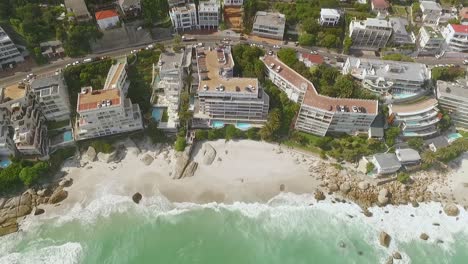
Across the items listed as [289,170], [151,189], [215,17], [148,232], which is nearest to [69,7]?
[215,17]

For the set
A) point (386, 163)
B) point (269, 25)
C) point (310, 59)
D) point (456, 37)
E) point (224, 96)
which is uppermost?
point (269, 25)

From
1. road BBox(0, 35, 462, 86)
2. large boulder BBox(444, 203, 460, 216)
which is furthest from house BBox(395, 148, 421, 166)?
road BBox(0, 35, 462, 86)

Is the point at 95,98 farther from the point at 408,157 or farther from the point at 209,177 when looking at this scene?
the point at 408,157

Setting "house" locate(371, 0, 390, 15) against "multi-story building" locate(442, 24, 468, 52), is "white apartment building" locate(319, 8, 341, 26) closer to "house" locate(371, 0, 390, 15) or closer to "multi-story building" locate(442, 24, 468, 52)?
"house" locate(371, 0, 390, 15)

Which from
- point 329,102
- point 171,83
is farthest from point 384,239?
point 171,83

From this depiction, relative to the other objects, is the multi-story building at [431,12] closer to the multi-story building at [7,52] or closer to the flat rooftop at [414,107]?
the flat rooftop at [414,107]

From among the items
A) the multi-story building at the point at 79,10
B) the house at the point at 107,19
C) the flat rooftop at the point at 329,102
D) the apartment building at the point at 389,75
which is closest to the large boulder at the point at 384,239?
the flat rooftop at the point at 329,102
